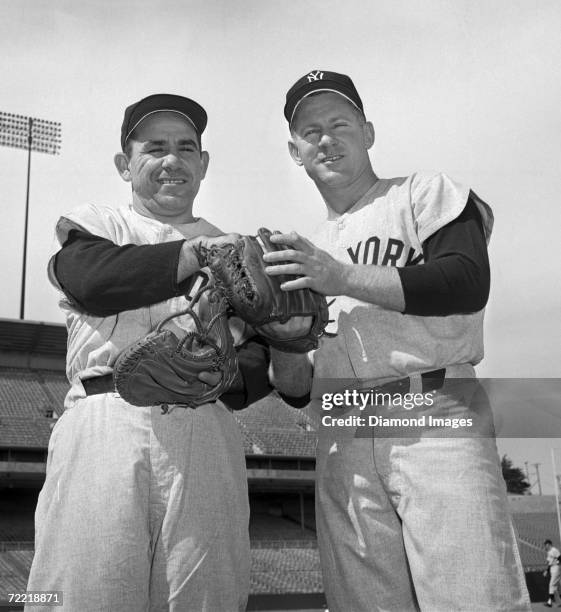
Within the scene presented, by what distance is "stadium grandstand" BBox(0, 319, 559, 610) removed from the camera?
1513cm

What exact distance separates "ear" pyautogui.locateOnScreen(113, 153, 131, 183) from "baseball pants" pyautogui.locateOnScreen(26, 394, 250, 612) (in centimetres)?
77

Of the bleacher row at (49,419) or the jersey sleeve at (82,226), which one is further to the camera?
the bleacher row at (49,419)

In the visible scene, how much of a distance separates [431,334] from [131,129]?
3.69 ft

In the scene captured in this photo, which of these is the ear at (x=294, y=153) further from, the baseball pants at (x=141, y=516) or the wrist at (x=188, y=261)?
the baseball pants at (x=141, y=516)

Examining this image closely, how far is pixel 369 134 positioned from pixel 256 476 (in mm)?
16605

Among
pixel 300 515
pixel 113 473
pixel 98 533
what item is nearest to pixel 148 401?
pixel 113 473

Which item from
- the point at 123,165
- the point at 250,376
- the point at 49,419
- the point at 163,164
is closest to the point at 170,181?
the point at 163,164

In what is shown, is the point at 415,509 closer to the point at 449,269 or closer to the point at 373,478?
the point at 373,478

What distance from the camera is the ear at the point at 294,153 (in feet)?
8.11

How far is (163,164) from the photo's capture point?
7.65ft

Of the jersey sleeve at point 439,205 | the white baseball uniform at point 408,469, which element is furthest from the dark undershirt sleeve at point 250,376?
the jersey sleeve at point 439,205

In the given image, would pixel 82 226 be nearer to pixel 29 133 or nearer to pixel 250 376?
pixel 250 376

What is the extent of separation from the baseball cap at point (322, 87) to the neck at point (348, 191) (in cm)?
22

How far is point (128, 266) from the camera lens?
78.3 inches
